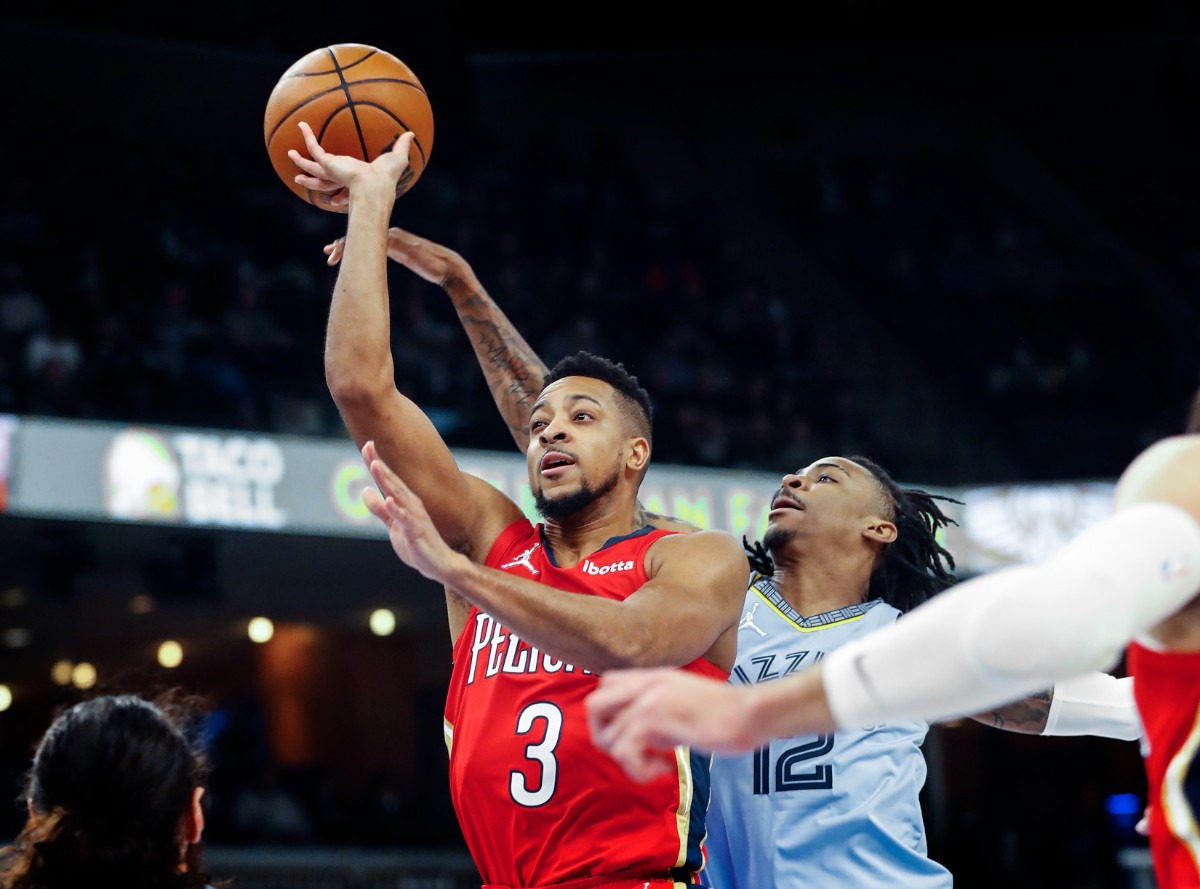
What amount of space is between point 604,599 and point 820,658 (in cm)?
102

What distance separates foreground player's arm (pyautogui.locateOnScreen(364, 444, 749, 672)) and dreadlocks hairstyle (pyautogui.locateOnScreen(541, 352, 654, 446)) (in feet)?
1.41

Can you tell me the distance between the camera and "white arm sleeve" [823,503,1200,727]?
5.83 feet

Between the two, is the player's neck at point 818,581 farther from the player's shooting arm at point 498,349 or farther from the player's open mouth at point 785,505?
the player's shooting arm at point 498,349

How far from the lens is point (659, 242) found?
15.8 metres

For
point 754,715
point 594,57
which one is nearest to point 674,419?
point 594,57

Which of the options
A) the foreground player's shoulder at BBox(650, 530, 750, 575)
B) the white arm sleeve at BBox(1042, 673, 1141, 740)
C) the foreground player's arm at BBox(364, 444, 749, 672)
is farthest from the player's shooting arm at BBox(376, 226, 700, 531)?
the white arm sleeve at BBox(1042, 673, 1141, 740)

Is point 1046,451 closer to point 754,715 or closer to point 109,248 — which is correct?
point 109,248

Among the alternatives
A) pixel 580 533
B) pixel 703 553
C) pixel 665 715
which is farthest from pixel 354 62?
pixel 665 715

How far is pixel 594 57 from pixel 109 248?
7.44 metres

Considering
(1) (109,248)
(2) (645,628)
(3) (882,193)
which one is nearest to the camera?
(2) (645,628)

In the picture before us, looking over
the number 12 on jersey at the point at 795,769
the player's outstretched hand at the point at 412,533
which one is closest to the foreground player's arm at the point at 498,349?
the number 12 on jersey at the point at 795,769

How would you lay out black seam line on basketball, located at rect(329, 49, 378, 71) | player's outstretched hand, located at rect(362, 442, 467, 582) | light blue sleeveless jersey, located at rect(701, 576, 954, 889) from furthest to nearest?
black seam line on basketball, located at rect(329, 49, 378, 71), light blue sleeveless jersey, located at rect(701, 576, 954, 889), player's outstretched hand, located at rect(362, 442, 467, 582)

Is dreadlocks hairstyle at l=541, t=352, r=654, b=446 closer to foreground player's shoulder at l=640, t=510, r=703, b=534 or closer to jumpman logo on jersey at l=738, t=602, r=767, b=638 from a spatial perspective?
foreground player's shoulder at l=640, t=510, r=703, b=534

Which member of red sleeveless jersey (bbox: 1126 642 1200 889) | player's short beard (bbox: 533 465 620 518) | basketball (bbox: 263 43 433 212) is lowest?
red sleeveless jersey (bbox: 1126 642 1200 889)
